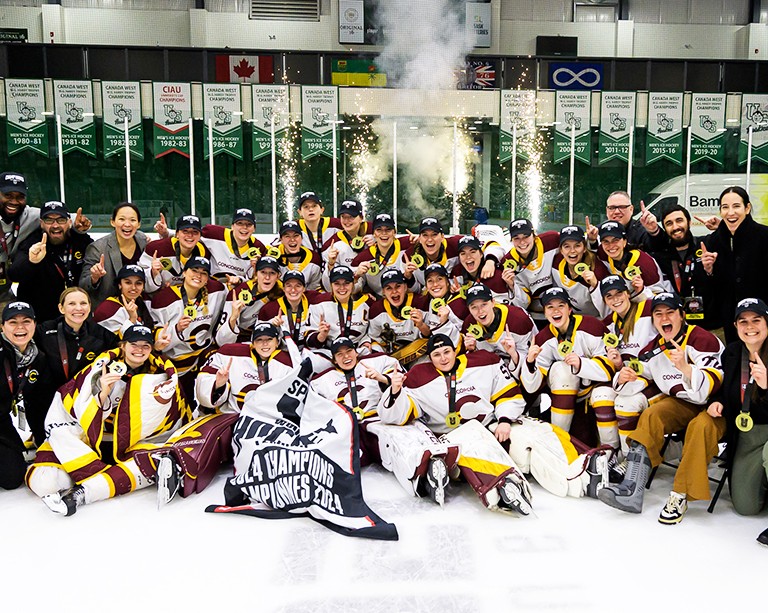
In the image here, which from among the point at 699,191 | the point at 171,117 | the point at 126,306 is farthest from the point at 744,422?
the point at 171,117

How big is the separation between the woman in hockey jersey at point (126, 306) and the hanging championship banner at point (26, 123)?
512cm

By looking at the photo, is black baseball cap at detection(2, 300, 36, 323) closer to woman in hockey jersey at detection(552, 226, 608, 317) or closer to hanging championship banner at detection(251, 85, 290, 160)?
woman in hockey jersey at detection(552, 226, 608, 317)

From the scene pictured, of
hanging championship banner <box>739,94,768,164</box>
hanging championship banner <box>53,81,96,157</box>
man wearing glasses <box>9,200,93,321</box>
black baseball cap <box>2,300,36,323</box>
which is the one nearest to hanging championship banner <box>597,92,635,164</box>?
hanging championship banner <box>739,94,768,164</box>

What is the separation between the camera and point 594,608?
244cm

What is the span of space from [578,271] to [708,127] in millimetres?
5950

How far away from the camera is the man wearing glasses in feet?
14.4

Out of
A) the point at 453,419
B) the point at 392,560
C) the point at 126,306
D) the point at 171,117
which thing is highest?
the point at 171,117

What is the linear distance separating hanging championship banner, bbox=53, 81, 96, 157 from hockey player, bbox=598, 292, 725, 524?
23.8 ft

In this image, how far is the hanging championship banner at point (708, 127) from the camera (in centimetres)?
845

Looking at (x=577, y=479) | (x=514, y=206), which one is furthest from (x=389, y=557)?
(x=514, y=206)

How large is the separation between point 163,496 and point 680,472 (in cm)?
245

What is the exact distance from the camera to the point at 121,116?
8.95 meters

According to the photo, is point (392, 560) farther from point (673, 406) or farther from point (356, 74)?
point (356, 74)

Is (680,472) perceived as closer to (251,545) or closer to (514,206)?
(251,545)
